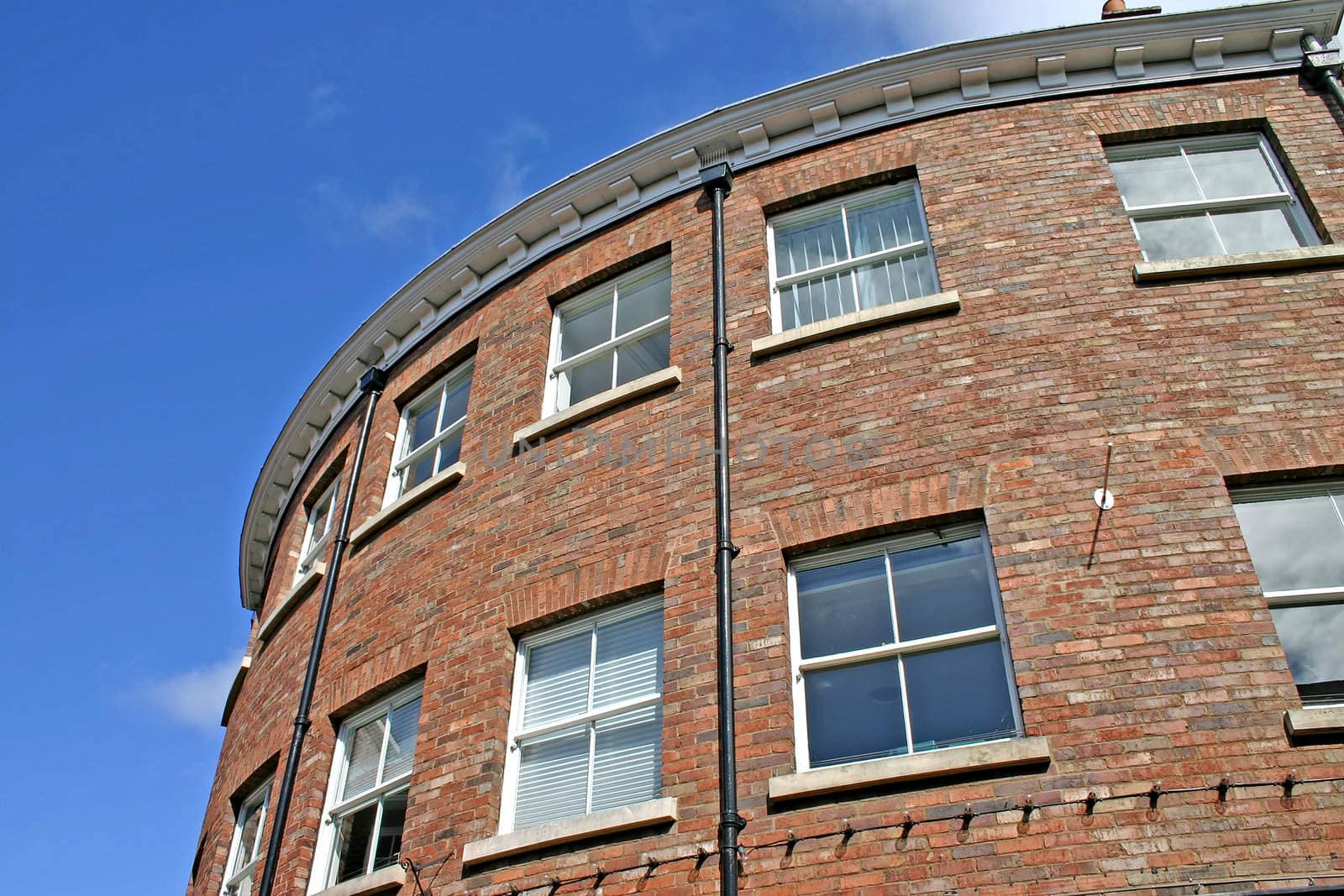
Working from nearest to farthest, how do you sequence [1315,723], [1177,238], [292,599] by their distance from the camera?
1. [1315,723]
2. [1177,238]
3. [292,599]

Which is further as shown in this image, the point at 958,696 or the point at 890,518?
the point at 890,518

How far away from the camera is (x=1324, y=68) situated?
10836 millimetres

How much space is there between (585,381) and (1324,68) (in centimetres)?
758

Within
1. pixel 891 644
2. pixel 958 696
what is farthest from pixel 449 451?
pixel 958 696

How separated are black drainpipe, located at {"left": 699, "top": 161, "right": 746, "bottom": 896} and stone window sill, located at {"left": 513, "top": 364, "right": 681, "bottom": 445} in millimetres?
496

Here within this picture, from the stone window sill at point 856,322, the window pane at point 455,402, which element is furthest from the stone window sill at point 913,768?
the window pane at point 455,402

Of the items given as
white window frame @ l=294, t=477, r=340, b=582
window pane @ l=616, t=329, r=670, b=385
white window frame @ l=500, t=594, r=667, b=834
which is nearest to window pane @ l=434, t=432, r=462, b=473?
white window frame @ l=294, t=477, r=340, b=582

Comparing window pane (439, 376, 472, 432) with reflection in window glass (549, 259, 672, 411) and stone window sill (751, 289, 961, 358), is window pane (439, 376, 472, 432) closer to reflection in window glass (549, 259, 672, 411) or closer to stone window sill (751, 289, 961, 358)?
reflection in window glass (549, 259, 672, 411)

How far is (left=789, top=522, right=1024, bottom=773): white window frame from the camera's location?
772 centimetres

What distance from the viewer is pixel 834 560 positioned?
8.71m

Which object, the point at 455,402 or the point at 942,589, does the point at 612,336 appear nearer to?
the point at 455,402

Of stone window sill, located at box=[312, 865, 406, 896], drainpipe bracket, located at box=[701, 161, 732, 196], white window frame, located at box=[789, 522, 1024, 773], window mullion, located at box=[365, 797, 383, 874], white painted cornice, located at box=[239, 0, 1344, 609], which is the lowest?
stone window sill, located at box=[312, 865, 406, 896]

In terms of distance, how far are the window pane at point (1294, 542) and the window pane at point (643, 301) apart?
18.7ft

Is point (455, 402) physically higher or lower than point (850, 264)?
higher
